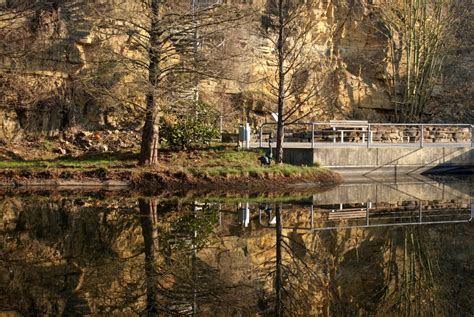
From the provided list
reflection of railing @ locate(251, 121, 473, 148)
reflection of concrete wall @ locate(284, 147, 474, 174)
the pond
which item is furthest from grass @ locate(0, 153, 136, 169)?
reflection of concrete wall @ locate(284, 147, 474, 174)

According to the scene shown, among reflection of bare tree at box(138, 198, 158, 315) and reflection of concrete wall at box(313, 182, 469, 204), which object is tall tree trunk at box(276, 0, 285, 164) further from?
reflection of bare tree at box(138, 198, 158, 315)

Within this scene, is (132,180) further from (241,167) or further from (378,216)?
(378,216)

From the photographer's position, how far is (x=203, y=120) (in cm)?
2578

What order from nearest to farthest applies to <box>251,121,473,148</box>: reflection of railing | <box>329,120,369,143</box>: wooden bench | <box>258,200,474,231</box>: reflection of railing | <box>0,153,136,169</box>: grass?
<box>258,200,474,231</box>: reflection of railing, <box>0,153,136,169</box>: grass, <box>329,120,369,143</box>: wooden bench, <box>251,121,473,148</box>: reflection of railing

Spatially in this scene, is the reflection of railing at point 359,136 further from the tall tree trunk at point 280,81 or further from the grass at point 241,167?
the tall tree trunk at point 280,81

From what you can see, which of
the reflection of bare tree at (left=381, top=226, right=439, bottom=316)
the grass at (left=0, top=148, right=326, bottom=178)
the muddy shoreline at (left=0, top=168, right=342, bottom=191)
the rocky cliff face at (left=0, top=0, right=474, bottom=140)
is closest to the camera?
the reflection of bare tree at (left=381, top=226, right=439, bottom=316)

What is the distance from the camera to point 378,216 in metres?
16.4

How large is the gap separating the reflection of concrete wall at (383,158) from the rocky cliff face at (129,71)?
3761 millimetres

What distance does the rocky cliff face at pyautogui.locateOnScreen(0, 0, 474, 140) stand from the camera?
23.5m

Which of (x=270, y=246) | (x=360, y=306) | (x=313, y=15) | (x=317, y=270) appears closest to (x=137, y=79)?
(x=270, y=246)

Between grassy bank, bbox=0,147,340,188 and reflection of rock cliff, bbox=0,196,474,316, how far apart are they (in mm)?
5676

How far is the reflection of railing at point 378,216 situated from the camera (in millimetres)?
14898

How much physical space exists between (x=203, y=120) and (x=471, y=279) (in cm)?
1691

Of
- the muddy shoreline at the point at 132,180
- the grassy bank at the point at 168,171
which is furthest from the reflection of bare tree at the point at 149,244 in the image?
the grassy bank at the point at 168,171
